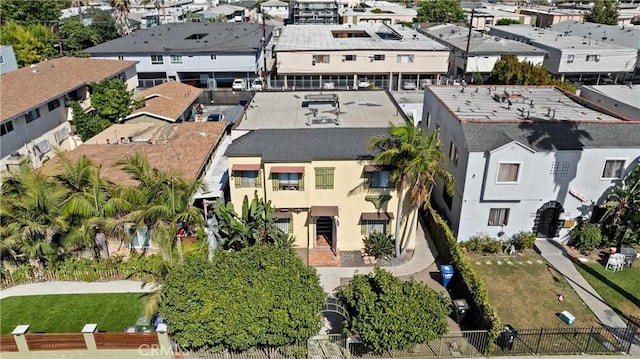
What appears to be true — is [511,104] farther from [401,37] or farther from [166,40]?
[166,40]

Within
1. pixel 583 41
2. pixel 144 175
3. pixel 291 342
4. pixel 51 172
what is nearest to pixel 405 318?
pixel 291 342

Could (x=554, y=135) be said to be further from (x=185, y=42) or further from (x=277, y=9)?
(x=277, y=9)

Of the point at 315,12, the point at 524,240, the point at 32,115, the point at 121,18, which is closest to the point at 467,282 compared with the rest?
the point at 524,240

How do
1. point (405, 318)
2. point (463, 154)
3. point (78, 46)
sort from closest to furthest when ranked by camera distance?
point (405, 318), point (463, 154), point (78, 46)

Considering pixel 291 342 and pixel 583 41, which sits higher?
pixel 583 41

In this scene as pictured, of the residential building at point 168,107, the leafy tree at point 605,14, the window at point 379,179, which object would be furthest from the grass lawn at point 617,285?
the leafy tree at point 605,14

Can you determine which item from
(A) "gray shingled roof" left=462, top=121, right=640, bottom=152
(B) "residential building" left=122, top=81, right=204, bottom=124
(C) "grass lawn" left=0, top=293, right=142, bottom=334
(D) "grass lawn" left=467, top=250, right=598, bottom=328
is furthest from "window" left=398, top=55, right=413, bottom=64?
(C) "grass lawn" left=0, top=293, right=142, bottom=334
